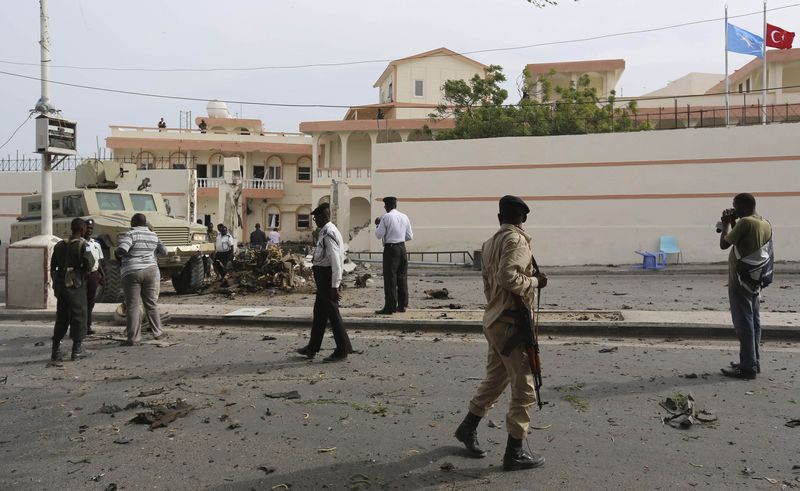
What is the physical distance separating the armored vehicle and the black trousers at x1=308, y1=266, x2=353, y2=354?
258 inches

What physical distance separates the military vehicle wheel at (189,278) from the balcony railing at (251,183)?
24.8 m

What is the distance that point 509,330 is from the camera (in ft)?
13.5

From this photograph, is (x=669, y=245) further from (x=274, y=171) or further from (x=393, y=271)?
(x=274, y=171)

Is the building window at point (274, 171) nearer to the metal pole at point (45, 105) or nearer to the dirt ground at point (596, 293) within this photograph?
the dirt ground at point (596, 293)

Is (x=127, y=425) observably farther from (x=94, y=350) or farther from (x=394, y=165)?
(x=394, y=165)

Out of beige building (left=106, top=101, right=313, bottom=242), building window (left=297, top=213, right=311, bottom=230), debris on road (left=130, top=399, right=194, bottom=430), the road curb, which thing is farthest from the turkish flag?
debris on road (left=130, top=399, right=194, bottom=430)

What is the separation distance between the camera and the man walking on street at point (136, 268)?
8.41m

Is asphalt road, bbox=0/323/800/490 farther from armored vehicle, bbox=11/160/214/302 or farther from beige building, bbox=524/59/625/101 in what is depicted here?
beige building, bbox=524/59/625/101

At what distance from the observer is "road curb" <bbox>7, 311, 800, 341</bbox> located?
8.45 m

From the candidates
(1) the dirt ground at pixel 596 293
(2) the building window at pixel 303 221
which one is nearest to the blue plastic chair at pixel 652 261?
(1) the dirt ground at pixel 596 293

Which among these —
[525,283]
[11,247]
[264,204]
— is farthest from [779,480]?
[264,204]

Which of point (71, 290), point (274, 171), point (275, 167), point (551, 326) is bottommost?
point (551, 326)

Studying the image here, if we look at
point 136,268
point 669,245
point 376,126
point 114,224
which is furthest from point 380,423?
point 376,126

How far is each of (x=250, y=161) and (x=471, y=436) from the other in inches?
1568
